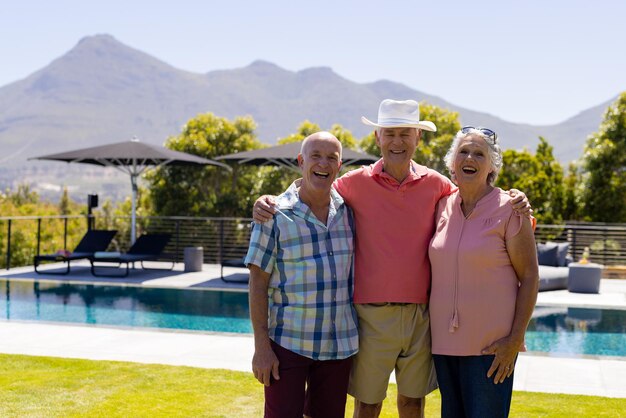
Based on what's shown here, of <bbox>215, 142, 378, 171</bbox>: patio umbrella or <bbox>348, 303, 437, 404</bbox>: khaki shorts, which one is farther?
<bbox>215, 142, 378, 171</bbox>: patio umbrella

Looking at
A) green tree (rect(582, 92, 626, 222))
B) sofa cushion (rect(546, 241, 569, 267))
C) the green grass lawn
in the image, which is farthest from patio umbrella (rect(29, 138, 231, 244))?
green tree (rect(582, 92, 626, 222))

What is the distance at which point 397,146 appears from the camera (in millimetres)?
3568

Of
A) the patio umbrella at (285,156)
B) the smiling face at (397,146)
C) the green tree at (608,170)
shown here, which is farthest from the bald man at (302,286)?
the green tree at (608,170)

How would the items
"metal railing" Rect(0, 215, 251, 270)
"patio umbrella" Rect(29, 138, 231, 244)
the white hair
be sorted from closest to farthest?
the white hair
"patio umbrella" Rect(29, 138, 231, 244)
"metal railing" Rect(0, 215, 251, 270)

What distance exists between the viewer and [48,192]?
13438 centimetres

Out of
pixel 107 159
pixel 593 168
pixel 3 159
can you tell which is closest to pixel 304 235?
pixel 107 159

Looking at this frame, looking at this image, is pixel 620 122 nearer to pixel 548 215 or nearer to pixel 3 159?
pixel 548 215

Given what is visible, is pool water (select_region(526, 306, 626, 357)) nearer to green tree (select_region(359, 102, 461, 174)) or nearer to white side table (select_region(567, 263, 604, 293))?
white side table (select_region(567, 263, 604, 293))

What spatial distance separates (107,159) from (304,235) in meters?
12.4

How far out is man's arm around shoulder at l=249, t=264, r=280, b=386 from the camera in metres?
3.30

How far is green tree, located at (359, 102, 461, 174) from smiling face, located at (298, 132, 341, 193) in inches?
862

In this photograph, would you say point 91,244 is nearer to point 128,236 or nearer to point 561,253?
point 128,236

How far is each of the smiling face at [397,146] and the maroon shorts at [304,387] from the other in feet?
3.07

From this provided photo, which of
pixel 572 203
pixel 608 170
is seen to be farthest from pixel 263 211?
pixel 608 170
